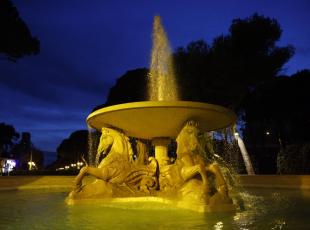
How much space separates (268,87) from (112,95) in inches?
632

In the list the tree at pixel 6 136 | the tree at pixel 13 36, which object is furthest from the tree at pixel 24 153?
the tree at pixel 13 36

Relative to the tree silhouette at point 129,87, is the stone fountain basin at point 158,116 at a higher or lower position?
lower

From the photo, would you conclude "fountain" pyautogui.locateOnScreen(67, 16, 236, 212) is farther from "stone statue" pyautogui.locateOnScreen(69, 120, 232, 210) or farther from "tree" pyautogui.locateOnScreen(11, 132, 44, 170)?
"tree" pyautogui.locateOnScreen(11, 132, 44, 170)

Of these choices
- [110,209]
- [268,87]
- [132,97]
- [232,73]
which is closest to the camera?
[110,209]

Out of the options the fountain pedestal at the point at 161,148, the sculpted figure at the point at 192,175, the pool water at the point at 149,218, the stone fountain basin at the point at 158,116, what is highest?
the stone fountain basin at the point at 158,116

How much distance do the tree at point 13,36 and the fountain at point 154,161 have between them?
10.8 meters

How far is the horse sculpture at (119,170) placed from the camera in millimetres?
8438

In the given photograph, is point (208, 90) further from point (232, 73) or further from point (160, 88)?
point (160, 88)

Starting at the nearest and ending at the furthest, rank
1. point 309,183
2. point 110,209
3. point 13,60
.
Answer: point 110,209 → point 309,183 → point 13,60

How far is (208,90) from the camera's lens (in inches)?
928

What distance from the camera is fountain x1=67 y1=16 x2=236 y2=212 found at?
748 cm

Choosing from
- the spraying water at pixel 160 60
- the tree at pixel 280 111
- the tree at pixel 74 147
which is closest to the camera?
the spraying water at pixel 160 60

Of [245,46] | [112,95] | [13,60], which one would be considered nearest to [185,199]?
[13,60]

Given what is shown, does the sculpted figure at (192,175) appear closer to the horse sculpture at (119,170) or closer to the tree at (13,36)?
the horse sculpture at (119,170)
